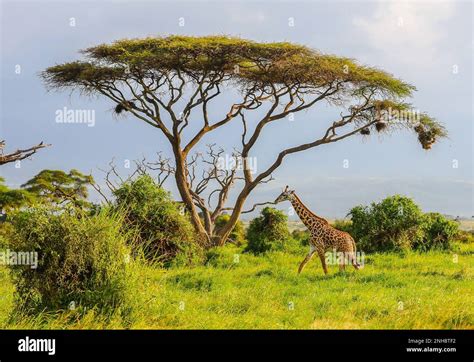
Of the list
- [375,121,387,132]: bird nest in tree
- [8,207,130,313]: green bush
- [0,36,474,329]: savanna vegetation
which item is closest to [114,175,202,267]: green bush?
[0,36,474,329]: savanna vegetation

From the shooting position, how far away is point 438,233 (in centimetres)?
1764

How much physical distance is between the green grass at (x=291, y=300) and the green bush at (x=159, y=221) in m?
1.05

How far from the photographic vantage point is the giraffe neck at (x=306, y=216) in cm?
1366

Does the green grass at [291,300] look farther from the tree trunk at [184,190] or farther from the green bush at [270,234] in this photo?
the tree trunk at [184,190]

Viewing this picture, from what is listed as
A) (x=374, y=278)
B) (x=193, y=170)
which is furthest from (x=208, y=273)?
(x=193, y=170)

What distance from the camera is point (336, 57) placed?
20.2 m

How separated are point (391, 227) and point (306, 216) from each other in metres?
4.04

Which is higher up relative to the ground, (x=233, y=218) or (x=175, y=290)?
(x=233, y=218)

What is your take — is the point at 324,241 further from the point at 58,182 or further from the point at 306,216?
the point at 58,182

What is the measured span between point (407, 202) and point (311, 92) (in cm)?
536

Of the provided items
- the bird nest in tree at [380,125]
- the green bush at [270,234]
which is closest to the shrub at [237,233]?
the green bush at [270,234]

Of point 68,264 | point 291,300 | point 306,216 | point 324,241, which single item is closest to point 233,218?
point 306,216

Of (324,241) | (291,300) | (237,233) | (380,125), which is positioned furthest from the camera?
(237,233)
